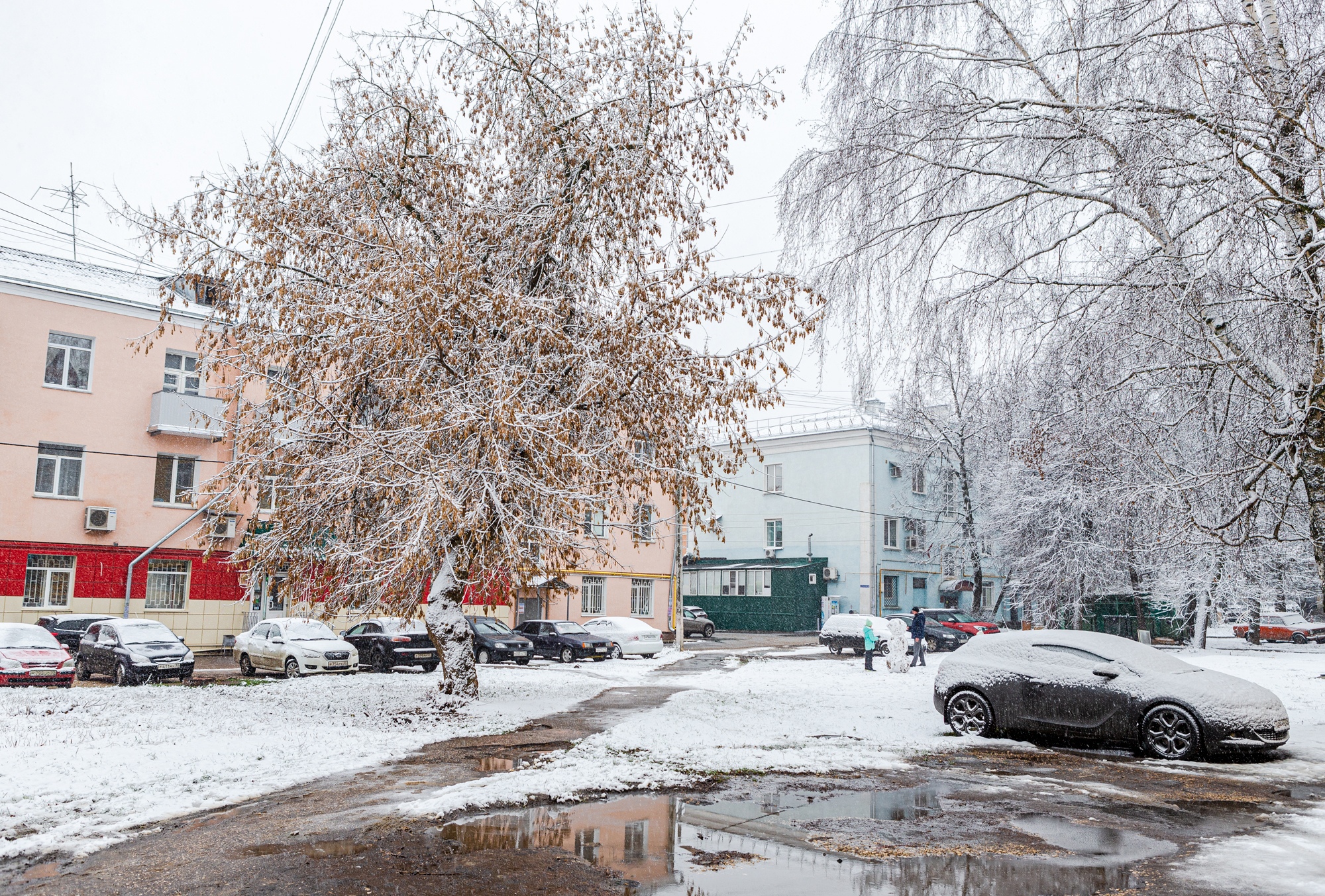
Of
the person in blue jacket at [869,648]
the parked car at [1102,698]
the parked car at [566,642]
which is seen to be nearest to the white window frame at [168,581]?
the parked car at [566,642]

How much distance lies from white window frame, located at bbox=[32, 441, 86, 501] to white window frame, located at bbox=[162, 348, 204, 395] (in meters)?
3.20

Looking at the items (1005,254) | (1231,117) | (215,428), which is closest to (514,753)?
(1005,254)

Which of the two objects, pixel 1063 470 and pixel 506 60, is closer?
pixel 506 60

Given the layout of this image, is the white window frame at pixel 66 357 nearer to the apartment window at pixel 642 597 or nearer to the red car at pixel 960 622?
the apartment window at pixel 642 597

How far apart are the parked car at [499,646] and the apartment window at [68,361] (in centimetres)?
1446

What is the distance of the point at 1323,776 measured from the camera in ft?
32.4

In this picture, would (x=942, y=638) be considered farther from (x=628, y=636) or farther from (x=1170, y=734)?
(x=1170, y=734)

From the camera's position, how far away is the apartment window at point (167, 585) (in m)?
30.0

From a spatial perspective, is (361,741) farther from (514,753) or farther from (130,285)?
(130,285)

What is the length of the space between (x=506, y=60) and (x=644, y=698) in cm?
1123

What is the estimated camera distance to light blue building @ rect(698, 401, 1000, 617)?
4725 centimetres

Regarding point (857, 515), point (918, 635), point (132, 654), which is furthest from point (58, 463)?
point (857, 515)

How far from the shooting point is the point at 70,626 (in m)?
24.4

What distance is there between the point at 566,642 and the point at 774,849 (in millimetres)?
22994
